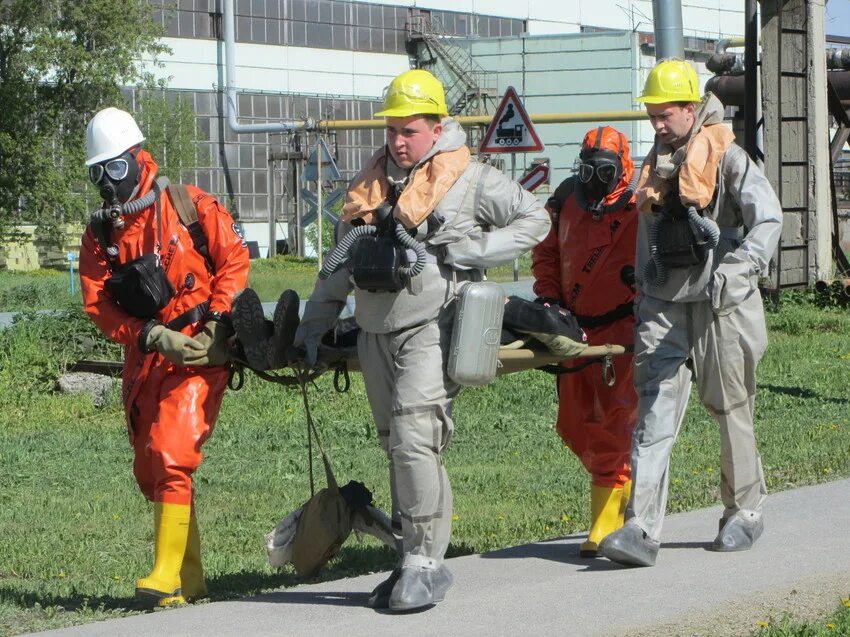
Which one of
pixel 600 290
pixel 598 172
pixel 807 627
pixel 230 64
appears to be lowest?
pixel 807 627

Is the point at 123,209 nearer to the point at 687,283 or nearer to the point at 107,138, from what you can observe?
the point at 107,138

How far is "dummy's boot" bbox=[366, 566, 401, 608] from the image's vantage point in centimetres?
584

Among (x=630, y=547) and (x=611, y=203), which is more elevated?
(x=611, y=203)

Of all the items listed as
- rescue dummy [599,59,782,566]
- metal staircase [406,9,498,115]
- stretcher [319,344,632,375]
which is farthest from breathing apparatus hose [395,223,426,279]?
metal staircase [406,9,498,115]

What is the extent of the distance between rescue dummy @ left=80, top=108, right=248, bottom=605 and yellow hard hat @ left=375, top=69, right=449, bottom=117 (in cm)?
125

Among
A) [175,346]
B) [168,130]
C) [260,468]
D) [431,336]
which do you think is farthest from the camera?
[168,130]

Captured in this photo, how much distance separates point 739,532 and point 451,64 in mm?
48014

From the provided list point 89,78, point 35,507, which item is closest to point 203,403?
point 35,507

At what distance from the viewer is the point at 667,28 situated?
12656mm

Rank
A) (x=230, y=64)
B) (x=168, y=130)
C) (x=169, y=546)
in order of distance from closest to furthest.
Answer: (x=169, y=546)
(x=168, y=130)
(x=230, y=64)

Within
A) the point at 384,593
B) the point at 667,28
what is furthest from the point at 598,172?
the point at 667,28

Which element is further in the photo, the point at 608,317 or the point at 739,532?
the point at 608,317

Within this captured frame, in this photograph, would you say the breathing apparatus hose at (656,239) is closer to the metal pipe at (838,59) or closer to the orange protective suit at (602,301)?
→ the orange protective suit at (602,301)

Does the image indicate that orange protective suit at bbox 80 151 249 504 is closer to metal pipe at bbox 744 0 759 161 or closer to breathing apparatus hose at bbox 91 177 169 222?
breathing apparatus hose at bbox 91 177 169 222
